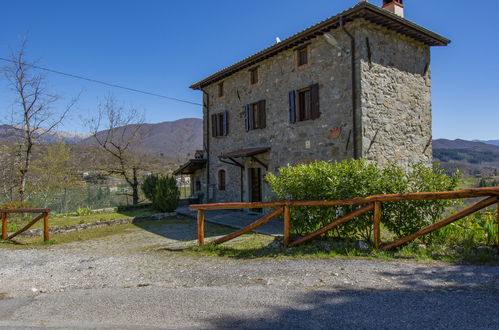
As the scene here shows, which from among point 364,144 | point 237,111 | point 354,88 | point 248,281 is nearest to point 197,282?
point 248,281

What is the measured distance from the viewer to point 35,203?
14.4 metres

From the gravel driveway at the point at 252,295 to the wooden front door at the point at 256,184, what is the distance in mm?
7220

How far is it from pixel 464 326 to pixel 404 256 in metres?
2.31

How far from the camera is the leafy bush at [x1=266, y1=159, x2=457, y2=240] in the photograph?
5527 millimetres

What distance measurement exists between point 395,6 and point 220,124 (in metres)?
8.54

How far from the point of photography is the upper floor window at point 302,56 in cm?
1042

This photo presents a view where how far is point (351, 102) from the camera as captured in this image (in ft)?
29.2

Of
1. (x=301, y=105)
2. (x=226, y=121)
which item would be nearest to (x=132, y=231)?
(x=226, y=121)

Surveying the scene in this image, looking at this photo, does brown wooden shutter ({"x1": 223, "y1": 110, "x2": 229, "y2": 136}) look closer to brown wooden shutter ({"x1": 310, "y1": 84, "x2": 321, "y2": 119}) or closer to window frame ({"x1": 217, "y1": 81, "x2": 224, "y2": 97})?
window frame ({"x1": 217, "y1": 81, "x2": 224, "y2": 97})

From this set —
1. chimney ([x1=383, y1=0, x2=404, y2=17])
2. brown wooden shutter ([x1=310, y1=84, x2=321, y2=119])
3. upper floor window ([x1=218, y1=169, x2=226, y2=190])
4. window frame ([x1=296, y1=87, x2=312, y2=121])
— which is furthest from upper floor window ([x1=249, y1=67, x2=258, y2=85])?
chimney ([x1=383, y1=0, x2=404, y2=17])

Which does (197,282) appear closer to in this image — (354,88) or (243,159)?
(354,88)

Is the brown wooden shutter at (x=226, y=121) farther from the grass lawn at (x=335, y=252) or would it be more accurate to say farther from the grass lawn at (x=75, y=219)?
the grass lawn at (x=335, y=252)

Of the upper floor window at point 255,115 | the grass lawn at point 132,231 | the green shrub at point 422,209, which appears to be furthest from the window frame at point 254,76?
the green shrub at point 422,209

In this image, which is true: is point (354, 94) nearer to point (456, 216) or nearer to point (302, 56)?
point (302, 56)
